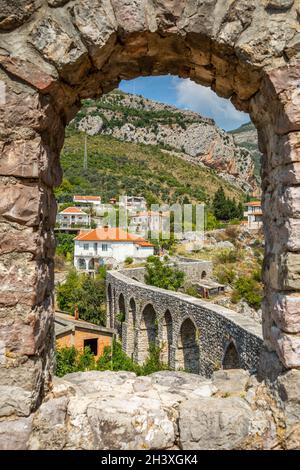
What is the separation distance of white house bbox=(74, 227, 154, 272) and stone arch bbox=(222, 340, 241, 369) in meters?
24.8

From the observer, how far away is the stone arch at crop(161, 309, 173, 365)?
1767cm

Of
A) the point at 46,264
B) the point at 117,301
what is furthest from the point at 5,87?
the point at 117,301

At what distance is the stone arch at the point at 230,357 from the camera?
10.5 meters

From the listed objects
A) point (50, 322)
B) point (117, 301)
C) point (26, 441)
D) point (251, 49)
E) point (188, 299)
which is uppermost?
point (251, 49)

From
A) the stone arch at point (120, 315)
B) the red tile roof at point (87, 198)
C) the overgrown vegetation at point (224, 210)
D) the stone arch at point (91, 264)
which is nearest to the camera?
the stone arch at point (120, 315)

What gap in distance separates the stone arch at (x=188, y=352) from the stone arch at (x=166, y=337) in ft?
2.85

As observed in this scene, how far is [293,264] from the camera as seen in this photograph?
7.43 ft

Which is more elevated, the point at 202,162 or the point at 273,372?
the point at 202,162

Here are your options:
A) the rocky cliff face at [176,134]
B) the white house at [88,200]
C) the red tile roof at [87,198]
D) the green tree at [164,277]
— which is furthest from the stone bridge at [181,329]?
the rocky cliff face at [176,134]

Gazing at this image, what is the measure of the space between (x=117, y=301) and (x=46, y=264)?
21657 mm

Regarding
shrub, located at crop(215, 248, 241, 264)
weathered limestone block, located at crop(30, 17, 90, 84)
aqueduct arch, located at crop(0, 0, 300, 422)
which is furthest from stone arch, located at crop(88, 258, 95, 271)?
weathered limestone block, located at crop(30, 17, 90, 84)

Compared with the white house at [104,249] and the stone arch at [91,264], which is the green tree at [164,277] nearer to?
the white house at [104,249]

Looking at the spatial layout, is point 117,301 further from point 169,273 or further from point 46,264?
point 46,264

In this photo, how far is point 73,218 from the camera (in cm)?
4556
